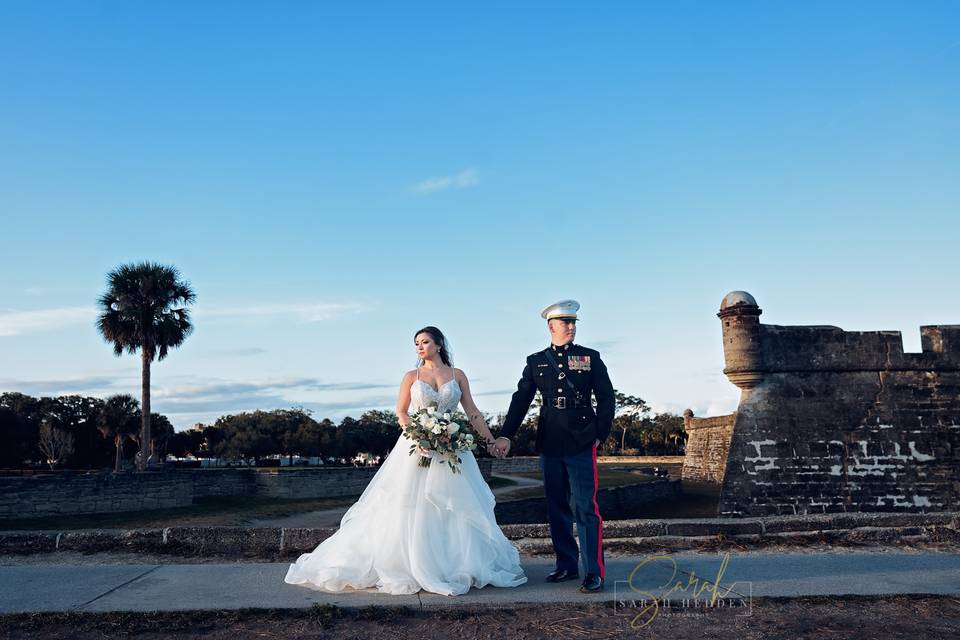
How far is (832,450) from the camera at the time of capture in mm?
12258

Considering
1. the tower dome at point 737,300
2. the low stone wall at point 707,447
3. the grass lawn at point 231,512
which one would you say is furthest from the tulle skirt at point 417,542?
the low stone wall at point 707,447

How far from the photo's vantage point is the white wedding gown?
4.98m

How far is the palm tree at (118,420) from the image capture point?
44.9 metres

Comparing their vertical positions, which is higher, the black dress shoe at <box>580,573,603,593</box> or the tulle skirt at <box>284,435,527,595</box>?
the tulle skirt at <box>284,435,527,595</box>

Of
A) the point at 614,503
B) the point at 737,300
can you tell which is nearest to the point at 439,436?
the point at 737,300

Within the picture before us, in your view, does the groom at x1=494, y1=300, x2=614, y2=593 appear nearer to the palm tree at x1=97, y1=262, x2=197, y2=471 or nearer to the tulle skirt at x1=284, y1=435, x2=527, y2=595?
the tulle skirt at x1=284, y1=435, x2=527, y2=595

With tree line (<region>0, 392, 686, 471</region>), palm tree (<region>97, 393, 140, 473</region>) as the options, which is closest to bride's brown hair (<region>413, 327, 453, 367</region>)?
tree line (<region>0, 392, 686, 471</region>)

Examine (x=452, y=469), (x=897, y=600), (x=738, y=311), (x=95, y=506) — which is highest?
(x=738, y=311)

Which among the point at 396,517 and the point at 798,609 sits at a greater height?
the point at 396,517

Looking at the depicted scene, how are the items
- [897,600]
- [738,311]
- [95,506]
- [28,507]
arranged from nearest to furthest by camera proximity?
1. [897,600]
2. [738,311]
3. [28,507]
4. [95,506]

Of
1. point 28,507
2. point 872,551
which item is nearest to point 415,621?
point 872,551

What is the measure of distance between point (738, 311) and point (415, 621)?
954 cm

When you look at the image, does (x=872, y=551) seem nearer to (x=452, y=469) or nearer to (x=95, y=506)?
(x=452, y=469)
